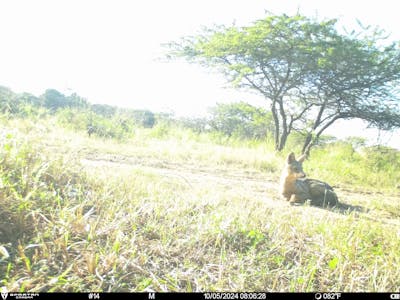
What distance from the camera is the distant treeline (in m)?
9.22

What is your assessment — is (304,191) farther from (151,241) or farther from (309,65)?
(309,65)

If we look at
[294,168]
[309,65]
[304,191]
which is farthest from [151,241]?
[309,65]

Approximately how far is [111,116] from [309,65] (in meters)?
8.58

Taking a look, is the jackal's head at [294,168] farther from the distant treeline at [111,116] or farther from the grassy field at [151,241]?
the distant treeline at [111,116]

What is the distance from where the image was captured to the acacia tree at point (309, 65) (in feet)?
29.2

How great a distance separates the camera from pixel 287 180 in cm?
360

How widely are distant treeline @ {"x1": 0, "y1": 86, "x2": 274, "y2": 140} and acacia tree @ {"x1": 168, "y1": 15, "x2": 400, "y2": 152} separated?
1925mm

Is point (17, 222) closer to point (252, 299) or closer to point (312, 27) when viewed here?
point (252, 299)

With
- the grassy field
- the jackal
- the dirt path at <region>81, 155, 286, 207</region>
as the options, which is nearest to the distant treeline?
the dirt path at <region>81, 155, 286, 207</region>

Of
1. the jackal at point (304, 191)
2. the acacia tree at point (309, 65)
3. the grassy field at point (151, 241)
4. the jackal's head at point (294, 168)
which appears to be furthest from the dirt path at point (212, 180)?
the acacia tree at point (309, 65)

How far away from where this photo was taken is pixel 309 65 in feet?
31.2

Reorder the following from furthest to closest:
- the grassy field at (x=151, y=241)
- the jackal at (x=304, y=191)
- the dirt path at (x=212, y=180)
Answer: the dirt path at (x=212, y=180)
the jackal at (x=304, y=191)
the grassy field at (x=151, y=241)

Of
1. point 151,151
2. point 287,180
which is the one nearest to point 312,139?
point 151,151

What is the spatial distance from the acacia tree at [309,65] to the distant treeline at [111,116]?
75.8 inches
